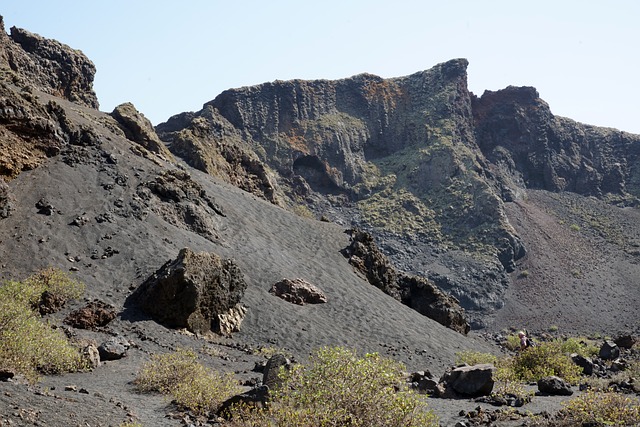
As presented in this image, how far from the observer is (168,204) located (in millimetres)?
31359

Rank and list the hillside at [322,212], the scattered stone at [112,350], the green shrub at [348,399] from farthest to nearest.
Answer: the hillside at [322,212]
the scattered stone at [112,350]
the green shrub at [348,399]

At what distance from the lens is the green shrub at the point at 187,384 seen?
11.8 metres

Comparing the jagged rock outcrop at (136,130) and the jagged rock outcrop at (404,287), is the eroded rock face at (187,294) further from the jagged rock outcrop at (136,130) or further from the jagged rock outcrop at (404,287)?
the jagged rock outcrop at (136,130)

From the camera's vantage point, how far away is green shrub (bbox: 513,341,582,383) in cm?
1997

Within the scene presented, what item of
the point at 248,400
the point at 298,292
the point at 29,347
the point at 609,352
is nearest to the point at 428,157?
the point at 609,352

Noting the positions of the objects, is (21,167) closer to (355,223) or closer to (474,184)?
(355,223)

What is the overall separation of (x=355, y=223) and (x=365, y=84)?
3401 centimetres

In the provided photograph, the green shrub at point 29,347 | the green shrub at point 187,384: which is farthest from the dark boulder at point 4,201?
the green shrub at point 187,384

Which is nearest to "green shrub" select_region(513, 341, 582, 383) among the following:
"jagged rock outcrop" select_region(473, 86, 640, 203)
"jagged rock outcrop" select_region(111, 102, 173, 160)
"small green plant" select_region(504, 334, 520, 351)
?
"small green plant" select_region(504, 334, 520, 351)

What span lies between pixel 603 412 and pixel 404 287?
97.5ft

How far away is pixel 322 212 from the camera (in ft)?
268

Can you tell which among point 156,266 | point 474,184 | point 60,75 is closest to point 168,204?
point 156,266

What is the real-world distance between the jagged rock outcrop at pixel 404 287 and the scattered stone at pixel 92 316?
68.1 feet

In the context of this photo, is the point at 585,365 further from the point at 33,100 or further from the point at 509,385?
the point at 33,100
